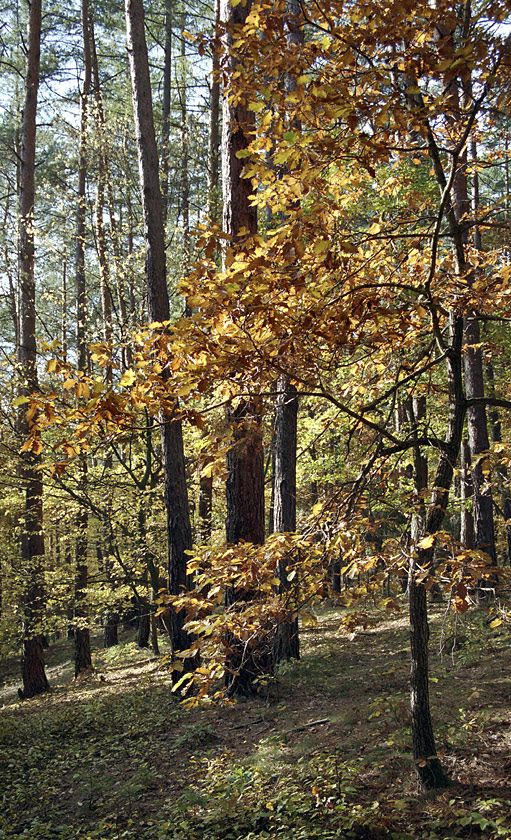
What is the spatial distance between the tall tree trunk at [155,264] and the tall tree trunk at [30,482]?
333 cm

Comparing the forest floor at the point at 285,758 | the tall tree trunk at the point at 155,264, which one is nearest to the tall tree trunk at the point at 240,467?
the forest floor at the point at 285,758

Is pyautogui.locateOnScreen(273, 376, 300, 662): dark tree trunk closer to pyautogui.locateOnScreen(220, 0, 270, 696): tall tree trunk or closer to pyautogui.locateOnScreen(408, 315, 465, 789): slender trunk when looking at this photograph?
pyautogui.locateOnScreen(220, 0, 270, 696): tall tree trunk

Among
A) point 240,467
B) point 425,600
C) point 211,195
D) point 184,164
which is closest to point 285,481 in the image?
point 240,467

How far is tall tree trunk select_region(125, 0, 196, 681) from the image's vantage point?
27.7ft

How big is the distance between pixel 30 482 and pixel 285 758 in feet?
26.6

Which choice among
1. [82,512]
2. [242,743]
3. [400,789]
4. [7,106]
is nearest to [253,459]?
[242,743]

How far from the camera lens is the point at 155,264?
8.66 metres

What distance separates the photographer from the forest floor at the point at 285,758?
161 inches

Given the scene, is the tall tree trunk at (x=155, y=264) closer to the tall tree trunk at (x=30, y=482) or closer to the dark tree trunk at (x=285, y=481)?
the dark tree trunk at (x=285, y=481)

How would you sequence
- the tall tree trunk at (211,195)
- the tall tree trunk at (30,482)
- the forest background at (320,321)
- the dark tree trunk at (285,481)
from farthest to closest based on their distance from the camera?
1. the tall tree trunk at (30,482)
2. the tall tree trunk at (211,195)
3. the dark tree trunk at (285,481)
4. the forest background at (320,321)

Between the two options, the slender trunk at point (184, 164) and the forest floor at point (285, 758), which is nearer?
the forest floor at point (285, 758)

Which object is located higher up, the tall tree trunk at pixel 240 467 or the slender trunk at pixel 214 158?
the slender trunk at pixel 214 158

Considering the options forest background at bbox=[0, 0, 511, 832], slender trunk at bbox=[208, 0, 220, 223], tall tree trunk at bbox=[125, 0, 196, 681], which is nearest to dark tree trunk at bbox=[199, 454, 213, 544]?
tall tree trunk at bbox=[125, 0, 196, 681]

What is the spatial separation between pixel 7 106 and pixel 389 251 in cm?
1868
